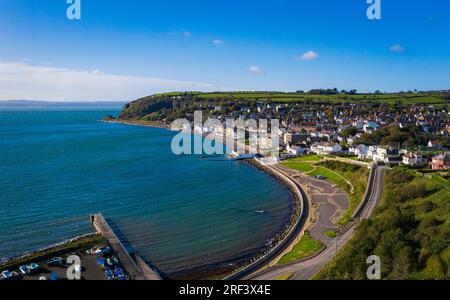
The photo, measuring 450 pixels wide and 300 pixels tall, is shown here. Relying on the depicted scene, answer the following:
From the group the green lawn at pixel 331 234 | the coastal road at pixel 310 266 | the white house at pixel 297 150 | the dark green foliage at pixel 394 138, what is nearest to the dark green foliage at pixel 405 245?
the coastal road at pixel 310 266

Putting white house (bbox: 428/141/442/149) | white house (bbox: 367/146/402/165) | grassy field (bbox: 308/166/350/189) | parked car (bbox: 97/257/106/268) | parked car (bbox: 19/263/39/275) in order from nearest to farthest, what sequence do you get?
parked car (bbox: 19/263/39/275) < parked car (bbox: 97/257/106/268) < grassy field (bbox: 308/166/350/189) < white house (bbox: 367/146/402/165) < white house (bbox: 428/141/442/149)

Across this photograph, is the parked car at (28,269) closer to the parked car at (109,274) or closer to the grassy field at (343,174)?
the parked car at (109,274)

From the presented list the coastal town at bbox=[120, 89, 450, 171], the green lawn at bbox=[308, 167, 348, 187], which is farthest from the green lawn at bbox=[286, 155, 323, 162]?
the green lawn at bbox=[308, 167, 348, 187]

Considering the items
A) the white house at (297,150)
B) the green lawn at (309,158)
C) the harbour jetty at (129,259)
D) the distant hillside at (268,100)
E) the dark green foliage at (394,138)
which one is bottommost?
the harbour jetty at (129,259)

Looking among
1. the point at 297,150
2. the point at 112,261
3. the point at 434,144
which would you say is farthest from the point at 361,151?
the point at 112,261

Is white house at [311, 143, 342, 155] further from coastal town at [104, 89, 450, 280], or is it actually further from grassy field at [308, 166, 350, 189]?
grassy field at [308, 166, 350, 189]

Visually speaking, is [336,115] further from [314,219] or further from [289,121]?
[314,219]
